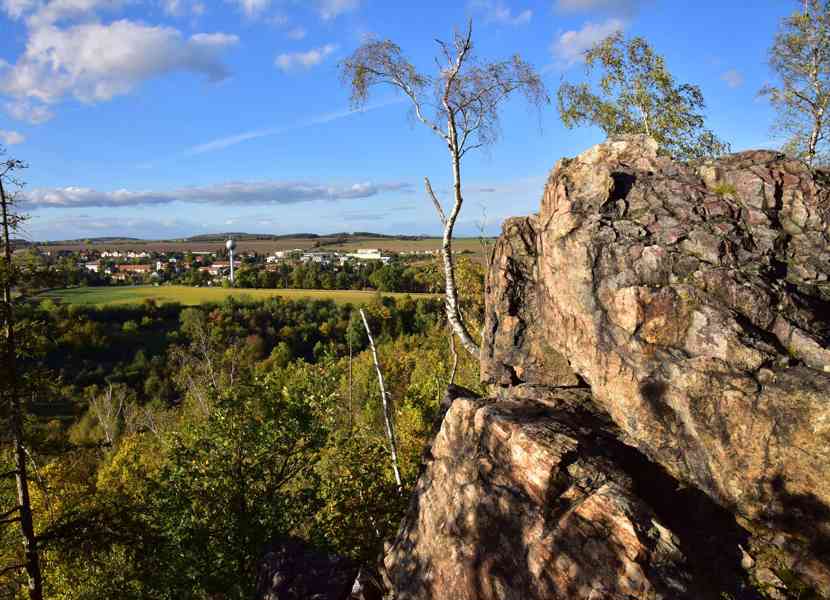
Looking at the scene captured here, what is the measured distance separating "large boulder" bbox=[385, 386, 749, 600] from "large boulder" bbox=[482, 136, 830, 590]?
59cm

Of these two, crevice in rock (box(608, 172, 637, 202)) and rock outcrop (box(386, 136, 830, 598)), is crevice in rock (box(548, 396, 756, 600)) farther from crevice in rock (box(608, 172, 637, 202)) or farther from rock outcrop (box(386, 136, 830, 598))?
crevice in rock (box(608, 172, 637, 202))

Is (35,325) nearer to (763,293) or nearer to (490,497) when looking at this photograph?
(490,497)

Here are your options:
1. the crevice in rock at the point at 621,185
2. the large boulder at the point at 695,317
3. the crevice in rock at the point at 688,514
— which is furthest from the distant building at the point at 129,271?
the crevice in rock at the point at 688,514

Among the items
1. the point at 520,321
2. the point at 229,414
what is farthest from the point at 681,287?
the point at 229,414

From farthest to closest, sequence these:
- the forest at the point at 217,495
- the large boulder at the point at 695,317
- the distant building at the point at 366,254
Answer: the distant building at the point at 366,254, the forest at the point at 217,495, the large boulder at the point at 695,317

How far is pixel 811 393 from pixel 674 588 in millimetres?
3413

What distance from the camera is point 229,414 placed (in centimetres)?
1478

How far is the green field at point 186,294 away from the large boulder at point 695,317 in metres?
82.1

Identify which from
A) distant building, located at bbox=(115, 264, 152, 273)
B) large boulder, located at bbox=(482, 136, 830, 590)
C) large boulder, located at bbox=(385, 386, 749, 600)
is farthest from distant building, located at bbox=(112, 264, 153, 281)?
large boulder, located at bbox=(385, 386, 749, 600)

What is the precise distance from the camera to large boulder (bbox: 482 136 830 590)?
7906 mm

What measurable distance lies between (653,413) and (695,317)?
1.78 m

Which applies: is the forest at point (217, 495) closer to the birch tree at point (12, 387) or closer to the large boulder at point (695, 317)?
the birch tree at point (12, 387)

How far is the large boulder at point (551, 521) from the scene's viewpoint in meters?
7.16

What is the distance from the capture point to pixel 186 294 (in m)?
112
